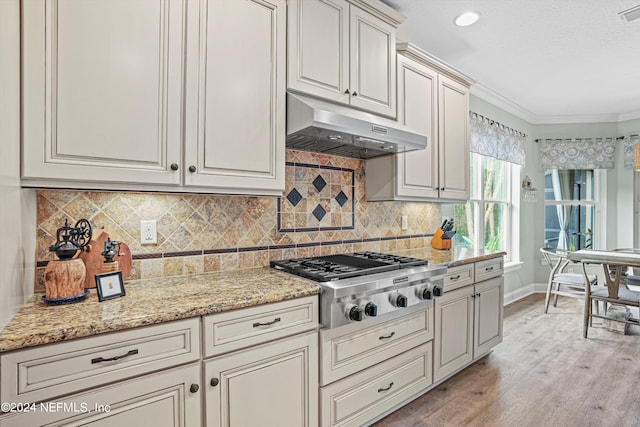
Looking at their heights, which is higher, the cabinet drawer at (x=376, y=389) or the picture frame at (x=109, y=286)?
the picture frame at (x=109, y=286)

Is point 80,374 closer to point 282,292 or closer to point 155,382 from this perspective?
point 155,382

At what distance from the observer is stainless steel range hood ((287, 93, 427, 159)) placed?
1.72 m

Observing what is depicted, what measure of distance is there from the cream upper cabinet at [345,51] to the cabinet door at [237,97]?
12 cm

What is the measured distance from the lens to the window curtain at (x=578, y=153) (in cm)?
503

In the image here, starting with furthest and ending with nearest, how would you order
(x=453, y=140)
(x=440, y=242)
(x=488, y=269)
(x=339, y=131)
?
(x=440, y=242) → (x=453, y=140) → (x=488, y=269) → (x=339, y=131)

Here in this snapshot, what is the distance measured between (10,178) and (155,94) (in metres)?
0.60

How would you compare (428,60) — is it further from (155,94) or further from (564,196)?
(564,196)

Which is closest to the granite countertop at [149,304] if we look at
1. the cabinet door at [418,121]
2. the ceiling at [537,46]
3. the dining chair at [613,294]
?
the cabinet door at [418,121]

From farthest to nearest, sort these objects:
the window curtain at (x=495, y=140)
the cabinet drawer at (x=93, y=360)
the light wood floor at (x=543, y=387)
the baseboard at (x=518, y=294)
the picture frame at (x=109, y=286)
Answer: the baseboard at (x=518, y=294) → the window curtain at (x=495, y=140) → the light wood floor at (x=543, y=387) → the picture frame at (x=109, y=286) → the cabinet drawer at (x=93, y=360)

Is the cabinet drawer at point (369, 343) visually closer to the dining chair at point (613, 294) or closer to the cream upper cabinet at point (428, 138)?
→ the cream upper cabinet at point (428, 138)

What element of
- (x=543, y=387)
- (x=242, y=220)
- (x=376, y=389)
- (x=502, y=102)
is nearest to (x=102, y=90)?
(x=242, y=220)

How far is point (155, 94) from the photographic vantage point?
1416 mm

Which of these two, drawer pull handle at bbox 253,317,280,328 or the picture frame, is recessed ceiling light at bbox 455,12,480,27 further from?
the picture frame

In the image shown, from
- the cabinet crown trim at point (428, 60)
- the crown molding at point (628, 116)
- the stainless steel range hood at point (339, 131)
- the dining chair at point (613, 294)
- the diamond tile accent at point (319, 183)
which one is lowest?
the dining chair at point (613, 294)
